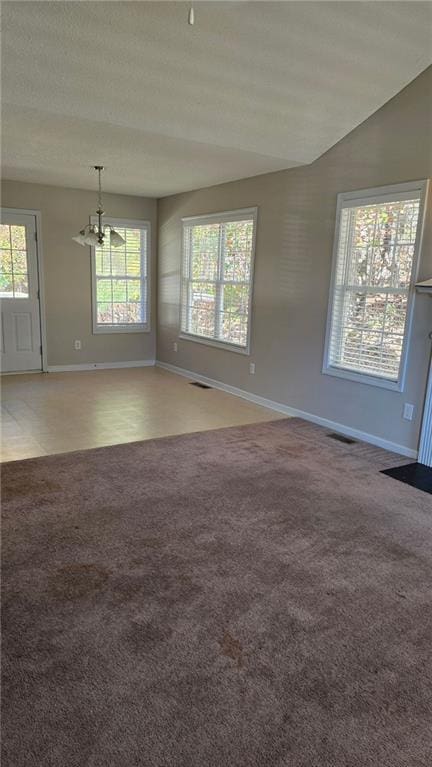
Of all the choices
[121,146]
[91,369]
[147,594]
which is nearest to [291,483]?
[147,594]

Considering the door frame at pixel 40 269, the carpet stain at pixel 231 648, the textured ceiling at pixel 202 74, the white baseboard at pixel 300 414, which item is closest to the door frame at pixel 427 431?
the white baseboard at pixel 300 414

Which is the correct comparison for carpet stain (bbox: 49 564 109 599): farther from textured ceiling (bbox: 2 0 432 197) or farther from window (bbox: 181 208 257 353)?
window (bbox: 181 208 257 353)

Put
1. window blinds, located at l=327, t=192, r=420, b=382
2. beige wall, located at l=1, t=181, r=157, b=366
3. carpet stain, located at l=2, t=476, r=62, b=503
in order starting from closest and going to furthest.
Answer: carpet stain, located at l=2, t=476, r=62, b=503
window blinds, located at l=327, t=192, r=420, b=382
beige wall, located at l=1, t=181, r=157, b=366

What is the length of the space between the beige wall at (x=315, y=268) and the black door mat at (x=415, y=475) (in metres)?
0.26

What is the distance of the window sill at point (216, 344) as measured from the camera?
5748 millimetres

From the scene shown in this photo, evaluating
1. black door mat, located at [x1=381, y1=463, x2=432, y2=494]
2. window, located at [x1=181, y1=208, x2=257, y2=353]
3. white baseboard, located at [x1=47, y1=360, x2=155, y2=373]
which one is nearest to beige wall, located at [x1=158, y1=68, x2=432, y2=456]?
window, located at [x1=181, y1=208, x2=257, y2=353]

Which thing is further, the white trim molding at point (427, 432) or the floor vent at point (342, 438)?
the floor vent at point (342, 438)

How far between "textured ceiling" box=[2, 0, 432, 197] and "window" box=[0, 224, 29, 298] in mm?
1865

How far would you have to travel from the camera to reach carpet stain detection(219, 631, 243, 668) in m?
1.81

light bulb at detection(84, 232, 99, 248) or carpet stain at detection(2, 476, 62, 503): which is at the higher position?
light bulb at detection(84, 232, 99, 248)

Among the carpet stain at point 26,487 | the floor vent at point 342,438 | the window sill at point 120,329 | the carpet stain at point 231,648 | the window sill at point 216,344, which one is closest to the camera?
the carpet stain at point 231,648

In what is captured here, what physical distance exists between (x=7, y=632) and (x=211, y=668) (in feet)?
2.63

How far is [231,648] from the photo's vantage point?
185 cm

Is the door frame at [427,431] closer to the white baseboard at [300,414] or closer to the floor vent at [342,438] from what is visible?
the white baseboard at [300,414]
